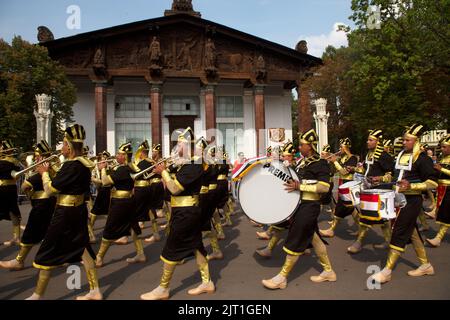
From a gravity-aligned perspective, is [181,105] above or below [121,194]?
above

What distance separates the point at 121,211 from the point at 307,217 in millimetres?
3352

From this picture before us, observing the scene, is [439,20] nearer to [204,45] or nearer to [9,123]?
[204,45]

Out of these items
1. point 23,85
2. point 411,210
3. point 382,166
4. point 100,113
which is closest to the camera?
point 411,210

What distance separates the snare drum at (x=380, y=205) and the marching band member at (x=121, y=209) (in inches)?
163

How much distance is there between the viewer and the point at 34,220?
595cm

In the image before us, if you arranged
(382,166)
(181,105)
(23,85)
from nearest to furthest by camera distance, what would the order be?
1. (382,166)
2. (23,85)
3. (181,105)

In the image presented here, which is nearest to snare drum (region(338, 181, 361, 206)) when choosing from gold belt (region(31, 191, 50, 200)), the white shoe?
the white shoe

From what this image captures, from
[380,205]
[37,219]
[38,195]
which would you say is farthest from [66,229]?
[380,205]

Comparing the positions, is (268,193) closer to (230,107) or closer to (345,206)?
(345,206)

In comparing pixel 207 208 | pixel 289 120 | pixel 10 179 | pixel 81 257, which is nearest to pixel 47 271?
pixel 81 257

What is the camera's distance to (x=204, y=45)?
24.6 meters

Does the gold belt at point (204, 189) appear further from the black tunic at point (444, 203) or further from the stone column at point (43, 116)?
the stone column at point (43, 116)

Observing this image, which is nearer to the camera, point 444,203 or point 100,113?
point 444,203
